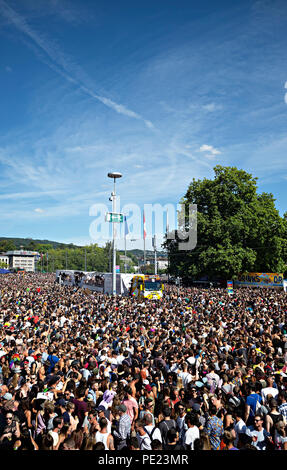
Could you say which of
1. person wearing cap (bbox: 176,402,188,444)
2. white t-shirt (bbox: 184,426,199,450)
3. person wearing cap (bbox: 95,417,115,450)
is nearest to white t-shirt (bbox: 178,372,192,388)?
person wearing cap (bbox: 176,402,188,444)

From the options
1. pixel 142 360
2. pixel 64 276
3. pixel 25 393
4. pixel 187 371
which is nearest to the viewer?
pixel 25 393

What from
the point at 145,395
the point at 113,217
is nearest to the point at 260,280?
the point at 113,217

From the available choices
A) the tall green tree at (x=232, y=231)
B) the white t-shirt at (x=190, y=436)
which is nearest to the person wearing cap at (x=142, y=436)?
the white t-shirt at (x=190, y=436)

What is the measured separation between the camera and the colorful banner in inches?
1409

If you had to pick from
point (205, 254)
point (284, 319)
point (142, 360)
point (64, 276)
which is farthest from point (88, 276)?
point (142, 360)

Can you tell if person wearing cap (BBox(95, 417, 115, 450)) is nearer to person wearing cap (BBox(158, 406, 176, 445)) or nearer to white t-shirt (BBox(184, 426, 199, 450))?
person wearing cap (BBox(158, 406, 176, 445))

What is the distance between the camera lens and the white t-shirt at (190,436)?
4.88 metres

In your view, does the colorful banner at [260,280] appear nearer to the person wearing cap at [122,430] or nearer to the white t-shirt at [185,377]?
the white t-shirt at [185,377]

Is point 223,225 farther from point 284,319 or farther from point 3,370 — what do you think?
point 3,370

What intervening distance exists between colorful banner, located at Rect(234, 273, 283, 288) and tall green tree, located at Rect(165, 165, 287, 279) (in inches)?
53.5

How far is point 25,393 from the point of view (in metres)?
6.71

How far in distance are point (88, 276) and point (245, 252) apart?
19292mm

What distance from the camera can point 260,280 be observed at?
37844 mm

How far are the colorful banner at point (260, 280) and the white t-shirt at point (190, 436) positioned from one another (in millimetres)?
33213
